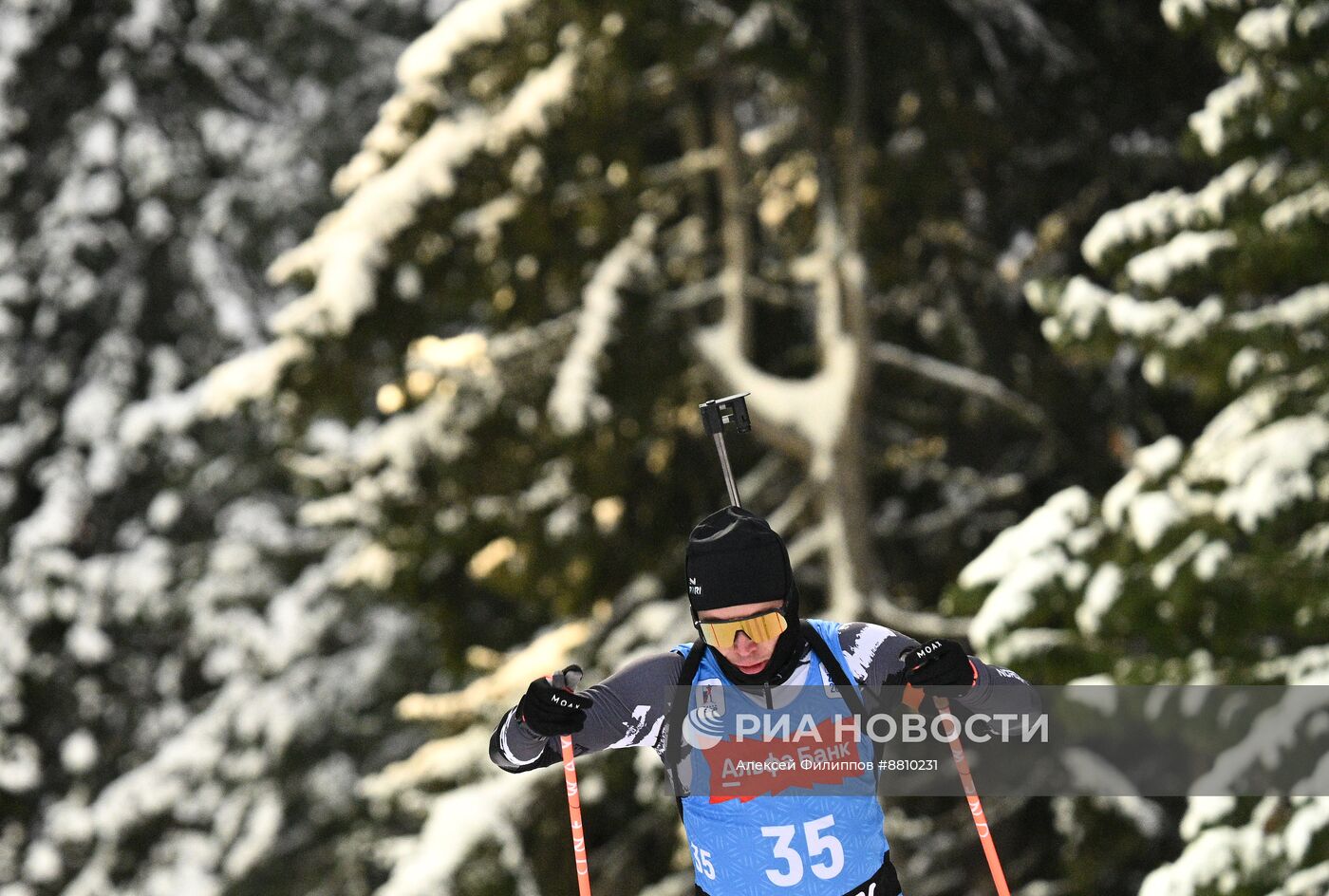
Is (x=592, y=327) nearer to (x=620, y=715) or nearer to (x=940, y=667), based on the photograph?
(x=620, y=715)

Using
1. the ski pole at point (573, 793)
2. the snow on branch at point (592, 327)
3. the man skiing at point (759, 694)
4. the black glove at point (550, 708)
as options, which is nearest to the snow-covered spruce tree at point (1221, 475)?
the man skiing at point (759, 694)

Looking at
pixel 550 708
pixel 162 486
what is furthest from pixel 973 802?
pixel 162 486

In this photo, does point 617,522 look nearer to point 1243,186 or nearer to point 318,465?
point 318,465

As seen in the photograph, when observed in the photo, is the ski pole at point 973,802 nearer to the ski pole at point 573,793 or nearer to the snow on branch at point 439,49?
the ski pole at point 573,793

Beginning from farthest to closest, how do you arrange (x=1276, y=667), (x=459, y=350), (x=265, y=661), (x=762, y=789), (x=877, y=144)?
(x=265, y=661)
(x=877, y=144)
(x=459, y=350)
(x=1276, y=667)
(x=762, y=789)

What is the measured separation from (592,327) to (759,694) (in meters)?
5.40

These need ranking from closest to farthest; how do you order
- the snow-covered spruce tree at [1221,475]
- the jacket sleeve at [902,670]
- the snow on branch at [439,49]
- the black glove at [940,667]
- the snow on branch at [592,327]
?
1. the black glove at [940,667]
2. the jacket sleeve at [902,670]
3. the snow-covered spruce tree at [1221,475]
4. the snow on branch at [439,49]
5. the snow on branch at [592,327]

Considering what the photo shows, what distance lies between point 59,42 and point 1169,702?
14431 millimetres

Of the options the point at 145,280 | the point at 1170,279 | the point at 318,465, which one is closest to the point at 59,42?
the point at 145,280

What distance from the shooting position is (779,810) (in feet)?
11.9

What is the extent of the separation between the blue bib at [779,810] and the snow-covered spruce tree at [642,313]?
475 centimetres

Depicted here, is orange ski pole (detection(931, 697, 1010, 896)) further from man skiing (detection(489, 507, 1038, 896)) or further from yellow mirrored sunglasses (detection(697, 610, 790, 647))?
yellow mirrored sunglasses (detection(697, 610, 790, 647))

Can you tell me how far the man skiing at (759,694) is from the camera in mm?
3572

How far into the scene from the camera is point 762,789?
3656 millimetres
